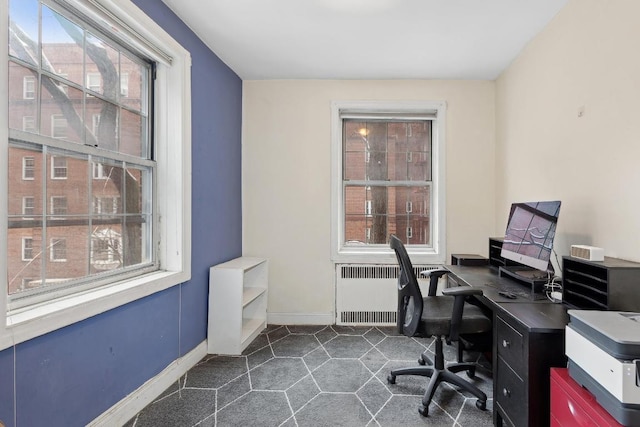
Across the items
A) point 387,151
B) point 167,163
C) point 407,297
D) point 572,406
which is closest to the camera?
point 572,406

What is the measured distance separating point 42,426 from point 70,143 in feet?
4.30

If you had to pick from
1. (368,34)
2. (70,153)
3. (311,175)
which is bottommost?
(70,153)

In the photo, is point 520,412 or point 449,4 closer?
point 520,412

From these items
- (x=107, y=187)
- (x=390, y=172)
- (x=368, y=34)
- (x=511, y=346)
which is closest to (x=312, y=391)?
(x=511, y=346)

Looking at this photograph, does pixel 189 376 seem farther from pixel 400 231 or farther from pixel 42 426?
pixel 400 231

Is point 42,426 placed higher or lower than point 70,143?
lower

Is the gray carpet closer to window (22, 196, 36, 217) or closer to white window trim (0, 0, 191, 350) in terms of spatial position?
white window trim (0, 0, 191, 350)

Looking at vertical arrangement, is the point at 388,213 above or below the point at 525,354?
above

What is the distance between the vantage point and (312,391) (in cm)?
222

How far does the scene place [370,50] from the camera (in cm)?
288

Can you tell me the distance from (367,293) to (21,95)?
10.0 ft

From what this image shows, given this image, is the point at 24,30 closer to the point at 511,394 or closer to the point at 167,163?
the point at 167,163

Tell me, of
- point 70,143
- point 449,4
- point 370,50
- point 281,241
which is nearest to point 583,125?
point 449,4

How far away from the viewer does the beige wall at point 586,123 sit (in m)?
1.71
